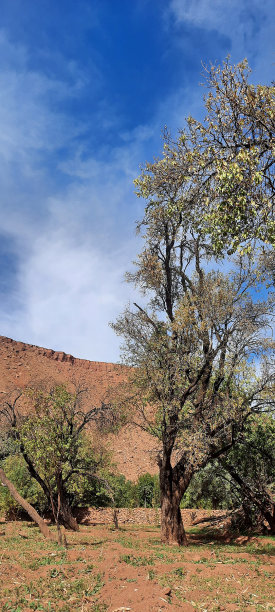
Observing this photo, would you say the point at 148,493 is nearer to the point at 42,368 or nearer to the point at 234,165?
the point at 234,165

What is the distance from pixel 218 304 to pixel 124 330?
3747 millimetres

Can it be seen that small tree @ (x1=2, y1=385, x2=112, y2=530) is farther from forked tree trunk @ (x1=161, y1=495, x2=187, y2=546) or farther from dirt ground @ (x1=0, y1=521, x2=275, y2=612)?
forked tree trunk @ (x1=161, y1=495, x2=187, y2=546)

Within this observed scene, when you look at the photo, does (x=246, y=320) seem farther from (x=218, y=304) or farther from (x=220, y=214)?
(x=220, y=214)

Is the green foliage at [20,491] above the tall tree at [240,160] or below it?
below

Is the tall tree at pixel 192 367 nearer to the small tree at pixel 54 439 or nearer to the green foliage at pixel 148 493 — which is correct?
the small tree at pixel 54 439

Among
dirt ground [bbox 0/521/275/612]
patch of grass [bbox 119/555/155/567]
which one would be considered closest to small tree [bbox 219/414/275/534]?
dirt ground [bbox 0/521/275/612]

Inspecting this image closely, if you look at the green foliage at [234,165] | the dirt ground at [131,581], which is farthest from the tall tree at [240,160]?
the dirt ground at [131,581]

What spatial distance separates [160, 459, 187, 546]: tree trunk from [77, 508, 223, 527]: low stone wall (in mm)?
10731

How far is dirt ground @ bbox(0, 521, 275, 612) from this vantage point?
24.0 feet

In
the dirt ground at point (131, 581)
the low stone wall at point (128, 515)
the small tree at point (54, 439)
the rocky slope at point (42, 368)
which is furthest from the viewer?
the rocky slope at point (42, 368)

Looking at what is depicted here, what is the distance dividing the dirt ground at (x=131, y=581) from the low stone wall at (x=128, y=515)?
13961 millimetres

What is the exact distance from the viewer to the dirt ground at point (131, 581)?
730cm

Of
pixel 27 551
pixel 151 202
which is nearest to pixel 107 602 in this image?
pixel 27 551

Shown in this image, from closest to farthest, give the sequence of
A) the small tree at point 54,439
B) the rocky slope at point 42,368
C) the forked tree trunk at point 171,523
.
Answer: the small tree at point 54,439
the forked tree trunk at point 171,523
the rocky slope at point 42,368
